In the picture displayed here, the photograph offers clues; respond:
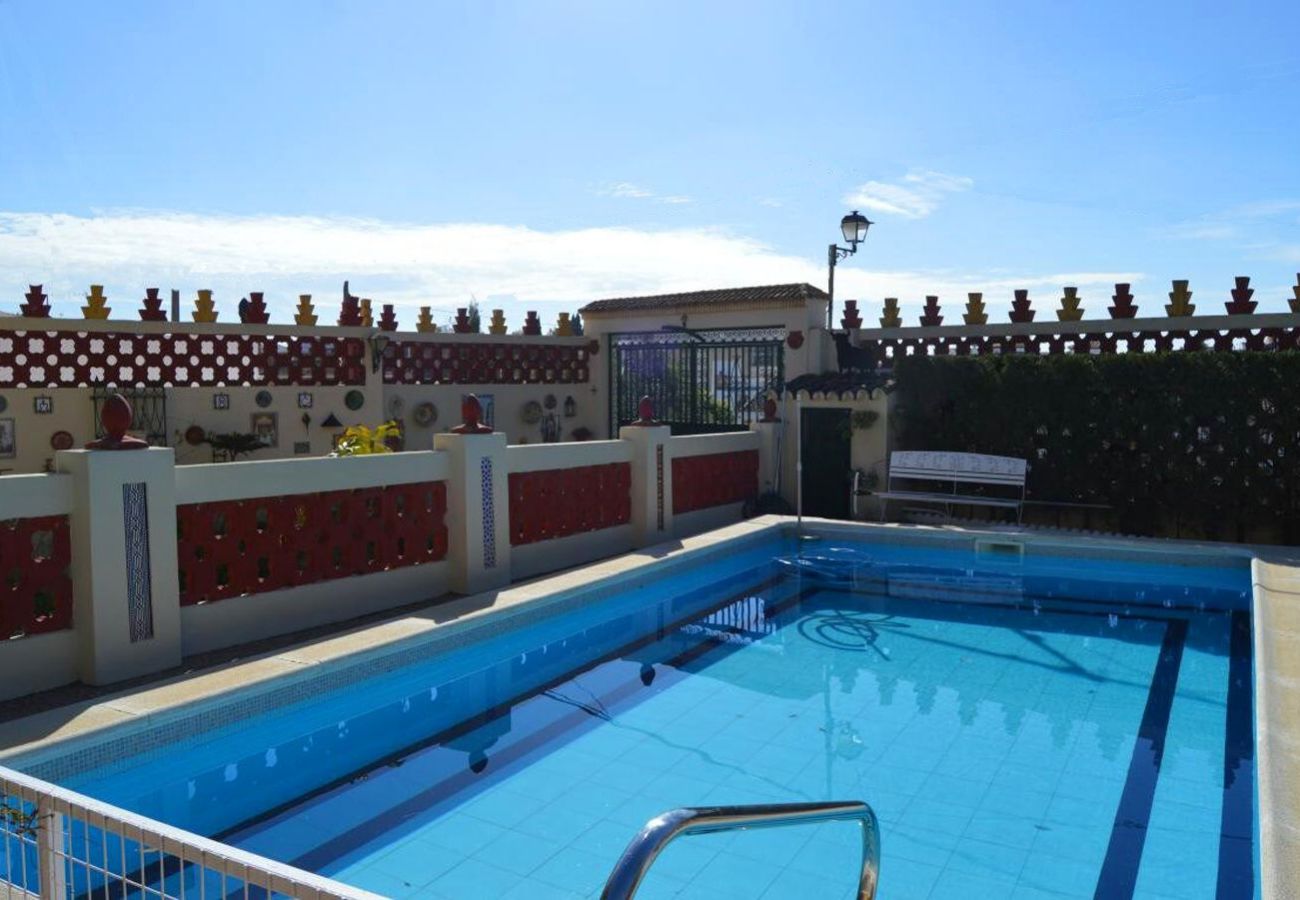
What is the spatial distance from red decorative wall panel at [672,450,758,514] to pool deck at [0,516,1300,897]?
929 millimetres

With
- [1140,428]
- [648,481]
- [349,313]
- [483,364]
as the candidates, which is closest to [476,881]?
[648,481]

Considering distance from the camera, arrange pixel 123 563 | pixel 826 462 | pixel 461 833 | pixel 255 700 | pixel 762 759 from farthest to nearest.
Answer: pixel 826 462 → pixel 123 563 → pixel 255 700 → pixel 762 759 → pixel 461 833

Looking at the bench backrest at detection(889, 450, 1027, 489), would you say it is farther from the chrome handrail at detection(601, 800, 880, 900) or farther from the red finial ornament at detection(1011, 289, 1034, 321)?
the chrome handrail at detection(601, 800, 880, 900)

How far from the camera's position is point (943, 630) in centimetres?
866

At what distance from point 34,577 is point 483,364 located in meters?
9.98

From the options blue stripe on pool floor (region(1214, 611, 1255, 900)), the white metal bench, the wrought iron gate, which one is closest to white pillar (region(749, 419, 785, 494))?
the wrought iron gate

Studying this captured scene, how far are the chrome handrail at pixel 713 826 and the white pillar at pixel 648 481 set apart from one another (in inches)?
308

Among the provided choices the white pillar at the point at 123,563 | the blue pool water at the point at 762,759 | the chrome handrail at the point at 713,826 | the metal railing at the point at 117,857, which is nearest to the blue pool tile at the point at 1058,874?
the blue pool water at the point at 762,759

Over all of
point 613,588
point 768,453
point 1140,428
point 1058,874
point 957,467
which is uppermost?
point 1140,428

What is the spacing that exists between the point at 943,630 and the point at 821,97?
18.0 feet

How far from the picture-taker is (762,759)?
5668 millimetres

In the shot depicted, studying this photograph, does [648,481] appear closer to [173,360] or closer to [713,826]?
[173,360]

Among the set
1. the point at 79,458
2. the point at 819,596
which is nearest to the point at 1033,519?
the point at 819,596

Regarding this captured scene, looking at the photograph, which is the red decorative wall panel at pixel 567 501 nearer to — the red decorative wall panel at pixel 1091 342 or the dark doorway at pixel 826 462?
the dark doorway at pixel 826 462
